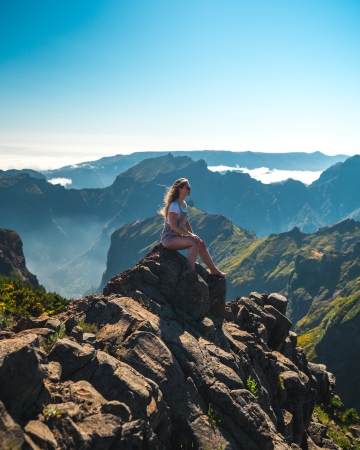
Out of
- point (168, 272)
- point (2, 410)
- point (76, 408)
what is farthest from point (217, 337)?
point (2, 410)

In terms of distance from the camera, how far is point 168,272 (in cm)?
1462

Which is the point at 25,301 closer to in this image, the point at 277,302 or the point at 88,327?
the point at 88,327

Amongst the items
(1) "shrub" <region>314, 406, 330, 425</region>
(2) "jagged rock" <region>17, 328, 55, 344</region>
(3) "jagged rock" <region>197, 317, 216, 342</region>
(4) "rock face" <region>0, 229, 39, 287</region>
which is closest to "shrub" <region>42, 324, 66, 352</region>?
(2) "jagged rock" <region>17, 328, 55, 344</region>

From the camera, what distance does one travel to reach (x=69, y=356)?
27.1 ft

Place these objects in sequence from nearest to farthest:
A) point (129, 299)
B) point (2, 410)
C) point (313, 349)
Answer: point (2, 410) → point (129, 299) → point (313, 349)

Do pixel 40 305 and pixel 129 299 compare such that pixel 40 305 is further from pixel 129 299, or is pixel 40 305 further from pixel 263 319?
pixel 263 319

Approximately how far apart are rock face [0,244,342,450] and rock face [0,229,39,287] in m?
107

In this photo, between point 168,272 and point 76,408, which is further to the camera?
point 168,272

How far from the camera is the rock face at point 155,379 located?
→ 6441mm

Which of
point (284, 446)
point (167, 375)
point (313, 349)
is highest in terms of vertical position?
point (167, 375)

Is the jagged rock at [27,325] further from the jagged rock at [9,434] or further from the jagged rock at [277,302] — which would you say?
the jagged rock at [277,302]

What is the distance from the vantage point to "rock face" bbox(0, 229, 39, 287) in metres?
113

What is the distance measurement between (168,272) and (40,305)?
12386 mm

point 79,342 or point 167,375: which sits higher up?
point 79,342
